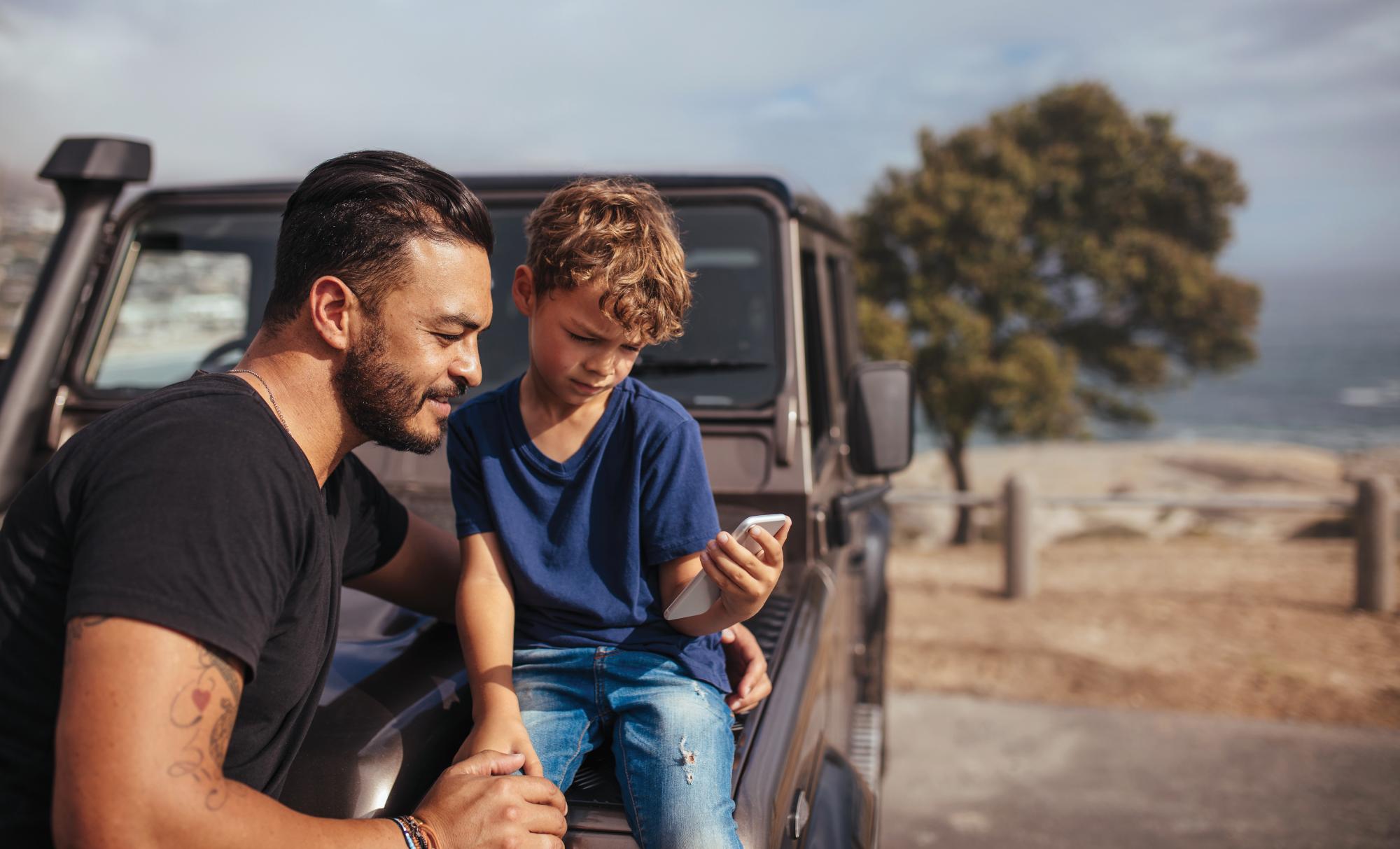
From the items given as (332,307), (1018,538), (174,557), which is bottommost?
(1018,538)

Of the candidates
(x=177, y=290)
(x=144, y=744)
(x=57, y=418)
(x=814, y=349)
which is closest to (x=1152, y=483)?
(x=814, y=349)

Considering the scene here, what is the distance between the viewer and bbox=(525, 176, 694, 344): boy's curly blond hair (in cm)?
175

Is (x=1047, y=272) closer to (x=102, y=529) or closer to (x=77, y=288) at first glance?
(x=77, y=288)

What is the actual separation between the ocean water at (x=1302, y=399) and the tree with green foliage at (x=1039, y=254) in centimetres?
84

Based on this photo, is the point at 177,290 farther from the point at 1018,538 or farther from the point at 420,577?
the point at 1018,538

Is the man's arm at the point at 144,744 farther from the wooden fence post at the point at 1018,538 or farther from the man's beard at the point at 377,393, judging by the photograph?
the wooden fence post at the point at 1018,538

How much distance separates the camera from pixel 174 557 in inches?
45.9

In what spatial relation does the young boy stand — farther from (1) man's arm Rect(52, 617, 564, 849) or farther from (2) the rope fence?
(2) the rope fence

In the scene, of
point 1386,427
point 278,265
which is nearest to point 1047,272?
point 278,265

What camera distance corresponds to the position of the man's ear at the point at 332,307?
147 centimetres

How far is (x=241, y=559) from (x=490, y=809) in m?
0.47

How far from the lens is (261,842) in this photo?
1.22 meters

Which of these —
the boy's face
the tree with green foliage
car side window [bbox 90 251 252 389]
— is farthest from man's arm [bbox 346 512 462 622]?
the tree with green foliage

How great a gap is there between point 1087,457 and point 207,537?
19.0 m
